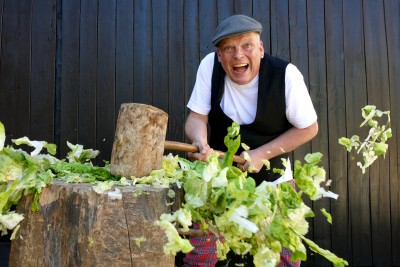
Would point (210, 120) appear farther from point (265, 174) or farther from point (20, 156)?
point (20, 156)

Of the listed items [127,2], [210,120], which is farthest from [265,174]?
[127,2]

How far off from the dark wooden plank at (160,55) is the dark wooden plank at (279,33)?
0.80m

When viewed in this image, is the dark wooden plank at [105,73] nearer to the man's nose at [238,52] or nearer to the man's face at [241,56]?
the man's face at [241,56]

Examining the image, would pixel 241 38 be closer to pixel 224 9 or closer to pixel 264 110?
pixel 264 110

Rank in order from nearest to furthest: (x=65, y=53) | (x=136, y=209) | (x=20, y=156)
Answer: (x=136, y=209), (x=20, y=156), (x=65, y=53)

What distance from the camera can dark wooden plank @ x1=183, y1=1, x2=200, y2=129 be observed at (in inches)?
159

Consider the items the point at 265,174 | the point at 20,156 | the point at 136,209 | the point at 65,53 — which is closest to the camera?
the point at 136,209

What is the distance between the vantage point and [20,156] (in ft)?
6.55

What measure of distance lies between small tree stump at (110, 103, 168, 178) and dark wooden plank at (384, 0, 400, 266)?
2.70m

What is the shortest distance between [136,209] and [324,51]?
274cm

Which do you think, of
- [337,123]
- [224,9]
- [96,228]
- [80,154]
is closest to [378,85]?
[337,123]

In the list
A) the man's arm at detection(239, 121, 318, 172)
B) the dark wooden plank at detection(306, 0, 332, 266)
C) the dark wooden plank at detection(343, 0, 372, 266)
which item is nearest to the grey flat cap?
the man's arm at detection(239, 121, 318, 172)

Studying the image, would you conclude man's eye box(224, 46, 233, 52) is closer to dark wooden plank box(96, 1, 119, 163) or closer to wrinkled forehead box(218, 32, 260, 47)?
wrinkled forehead box(218, 32, 260, 47)

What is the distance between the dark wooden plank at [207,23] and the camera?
4.03 m
